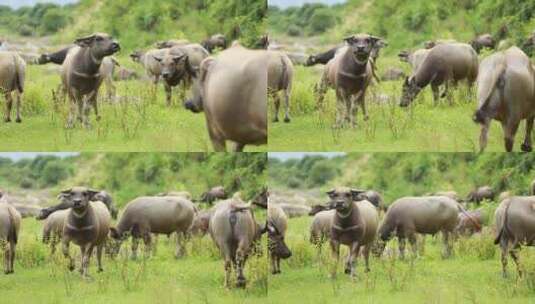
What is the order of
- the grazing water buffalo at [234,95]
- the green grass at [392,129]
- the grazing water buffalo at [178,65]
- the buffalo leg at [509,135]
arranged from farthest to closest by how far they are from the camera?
the green grass at [392,129] → the buffalo leg at [509,135] → the grazing water buffalo at [178,65] → the grazing water buffalo at [234,95]

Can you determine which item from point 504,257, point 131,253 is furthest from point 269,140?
point 504,257

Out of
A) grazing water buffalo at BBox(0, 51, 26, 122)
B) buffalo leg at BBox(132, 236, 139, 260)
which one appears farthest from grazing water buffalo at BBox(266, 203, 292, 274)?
grazing water buffalo at BBox(0, 51, 26, 122)

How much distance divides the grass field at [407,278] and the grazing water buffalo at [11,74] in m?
2.14

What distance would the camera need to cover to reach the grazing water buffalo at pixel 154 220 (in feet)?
25.2

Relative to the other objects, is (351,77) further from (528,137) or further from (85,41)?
(85,41)

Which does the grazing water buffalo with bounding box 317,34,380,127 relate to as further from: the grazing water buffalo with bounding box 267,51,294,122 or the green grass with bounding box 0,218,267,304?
the green grass with bounding box 0,218,267,304

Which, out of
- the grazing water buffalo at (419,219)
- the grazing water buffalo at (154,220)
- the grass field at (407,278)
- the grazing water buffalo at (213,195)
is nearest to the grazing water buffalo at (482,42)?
the grazing water buffalo at (419,219)

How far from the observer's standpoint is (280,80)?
738 centimetres

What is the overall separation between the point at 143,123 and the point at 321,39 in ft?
4.64

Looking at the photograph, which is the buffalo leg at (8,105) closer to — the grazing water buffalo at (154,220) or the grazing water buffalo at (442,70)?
the grazing water buffalo at (154,220)

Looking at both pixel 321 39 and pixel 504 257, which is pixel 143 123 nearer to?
pixel 321 39

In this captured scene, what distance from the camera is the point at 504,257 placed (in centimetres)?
740

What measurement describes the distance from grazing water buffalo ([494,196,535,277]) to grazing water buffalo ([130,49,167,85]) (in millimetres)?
2519

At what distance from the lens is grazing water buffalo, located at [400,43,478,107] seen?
7.51 metres
